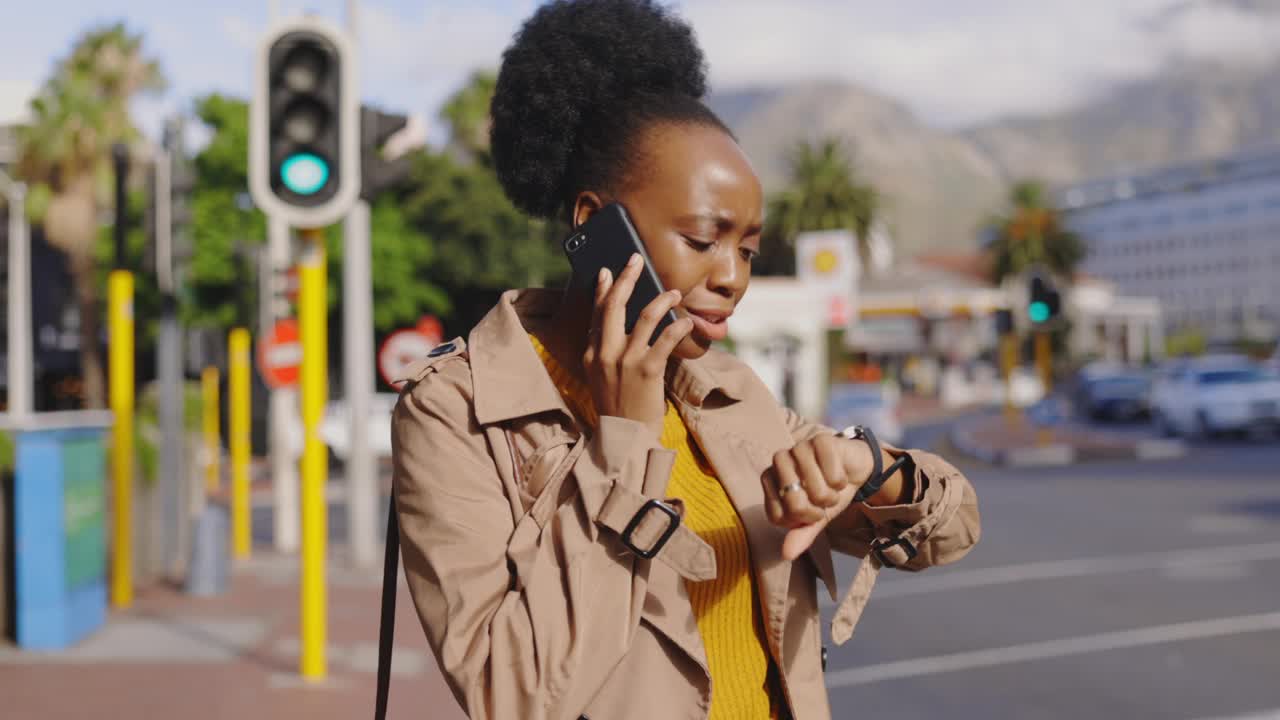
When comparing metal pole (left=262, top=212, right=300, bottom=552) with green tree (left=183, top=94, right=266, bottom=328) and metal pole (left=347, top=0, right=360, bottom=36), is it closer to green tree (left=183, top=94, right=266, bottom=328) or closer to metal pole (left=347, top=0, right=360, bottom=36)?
metal pole (left=347, top=0, right=360, bottom=36)

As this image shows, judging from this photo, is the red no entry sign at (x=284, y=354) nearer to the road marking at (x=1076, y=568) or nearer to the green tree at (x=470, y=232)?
the road marking at (x=1076, y=568)

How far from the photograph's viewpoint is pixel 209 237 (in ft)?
136

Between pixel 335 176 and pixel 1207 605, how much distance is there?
261 inches

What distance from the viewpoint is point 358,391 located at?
14.9m

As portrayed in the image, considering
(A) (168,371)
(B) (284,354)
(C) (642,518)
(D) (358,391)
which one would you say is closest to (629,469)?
(C) (642,518)

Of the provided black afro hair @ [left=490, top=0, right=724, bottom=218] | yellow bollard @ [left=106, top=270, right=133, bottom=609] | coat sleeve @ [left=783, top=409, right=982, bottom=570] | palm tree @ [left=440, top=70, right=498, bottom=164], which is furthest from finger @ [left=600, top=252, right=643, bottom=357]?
palm tree @ [left=440, top=70, right=498, bottom=164]

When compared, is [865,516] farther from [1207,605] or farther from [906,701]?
[1207,605]

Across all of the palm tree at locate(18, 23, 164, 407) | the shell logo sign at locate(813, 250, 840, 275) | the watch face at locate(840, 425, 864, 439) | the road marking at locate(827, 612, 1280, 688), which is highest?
the palm tree at locate(18, 23, 164, 407)

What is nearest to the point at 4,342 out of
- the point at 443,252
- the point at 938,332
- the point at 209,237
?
the point at 209,237

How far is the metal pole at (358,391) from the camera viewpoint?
14672mm

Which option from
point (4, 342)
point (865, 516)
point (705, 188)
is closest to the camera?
point (705, 188)

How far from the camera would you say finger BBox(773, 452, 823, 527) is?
5.58 ft

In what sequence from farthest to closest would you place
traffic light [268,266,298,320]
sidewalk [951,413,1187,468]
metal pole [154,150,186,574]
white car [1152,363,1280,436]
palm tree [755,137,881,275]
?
palm tree [755,137,881,275]
white car [1152,363,1280,436]
sidewalk [951,413,1187,468]
traffic light [268,266,298,320]
metal pole [154,150,186,574]

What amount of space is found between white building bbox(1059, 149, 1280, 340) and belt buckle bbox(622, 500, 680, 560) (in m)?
125
